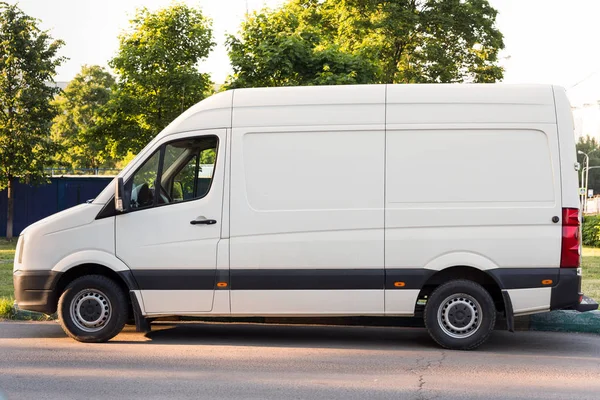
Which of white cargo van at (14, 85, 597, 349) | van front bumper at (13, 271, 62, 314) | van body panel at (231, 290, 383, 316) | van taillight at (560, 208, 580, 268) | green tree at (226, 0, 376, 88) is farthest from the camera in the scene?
green tree at (226, 0, 376, 88)

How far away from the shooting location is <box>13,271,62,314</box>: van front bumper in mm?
8719

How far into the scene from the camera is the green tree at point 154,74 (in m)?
26.3

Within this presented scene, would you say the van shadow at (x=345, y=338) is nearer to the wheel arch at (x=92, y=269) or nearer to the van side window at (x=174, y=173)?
the wheel arch at (x=92, y=269)

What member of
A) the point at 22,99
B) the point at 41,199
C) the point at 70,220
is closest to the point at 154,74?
the point at 22,99

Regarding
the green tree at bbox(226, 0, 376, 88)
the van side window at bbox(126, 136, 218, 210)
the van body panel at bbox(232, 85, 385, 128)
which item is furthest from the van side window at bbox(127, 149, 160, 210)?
the green tree at bbox(226, 0, 376, 88)

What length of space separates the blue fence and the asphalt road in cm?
1936

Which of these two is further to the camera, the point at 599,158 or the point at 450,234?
the point at 599,158

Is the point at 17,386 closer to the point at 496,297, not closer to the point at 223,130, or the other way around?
the point at 223,130

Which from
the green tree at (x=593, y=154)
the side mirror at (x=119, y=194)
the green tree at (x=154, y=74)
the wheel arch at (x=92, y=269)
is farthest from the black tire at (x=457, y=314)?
the green tree at (x=593, y=154)

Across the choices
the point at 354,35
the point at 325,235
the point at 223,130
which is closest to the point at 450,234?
the point at 325,235

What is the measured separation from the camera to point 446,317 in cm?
845

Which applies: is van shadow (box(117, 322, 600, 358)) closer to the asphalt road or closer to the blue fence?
the asphalt road

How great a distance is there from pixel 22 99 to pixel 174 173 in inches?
828

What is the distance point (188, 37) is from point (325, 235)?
65.1ft
